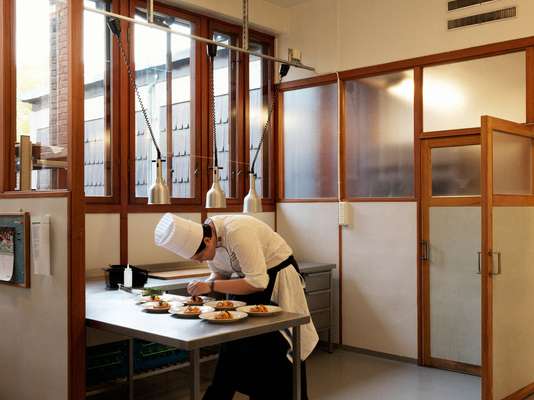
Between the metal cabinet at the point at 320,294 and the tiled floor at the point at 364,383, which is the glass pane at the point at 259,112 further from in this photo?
the tiled floor at the point at 364,383

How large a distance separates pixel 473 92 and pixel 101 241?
3.30 m

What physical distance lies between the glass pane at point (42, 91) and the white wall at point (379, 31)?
3.03m

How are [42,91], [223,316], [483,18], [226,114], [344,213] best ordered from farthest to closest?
[226,114]
[344,213]
[483,18]
[42,91]
[223,316]

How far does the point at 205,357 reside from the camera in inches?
179

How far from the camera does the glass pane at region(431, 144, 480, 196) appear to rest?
484cm

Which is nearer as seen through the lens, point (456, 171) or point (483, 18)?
point (483, 18)

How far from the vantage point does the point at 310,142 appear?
19.7 ft

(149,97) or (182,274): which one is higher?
(149,97)

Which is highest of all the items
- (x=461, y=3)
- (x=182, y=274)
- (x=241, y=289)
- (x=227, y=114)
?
(x=461, y=3)

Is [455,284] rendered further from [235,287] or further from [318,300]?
[235,287]

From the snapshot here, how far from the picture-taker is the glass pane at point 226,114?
5.78 metres

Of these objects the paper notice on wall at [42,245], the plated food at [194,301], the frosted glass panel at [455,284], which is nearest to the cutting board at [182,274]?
the plated food at [194,301]

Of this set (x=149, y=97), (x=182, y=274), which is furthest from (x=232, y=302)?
(x=149, y=97)

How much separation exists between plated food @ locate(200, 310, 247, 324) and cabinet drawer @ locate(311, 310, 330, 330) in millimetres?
2572
